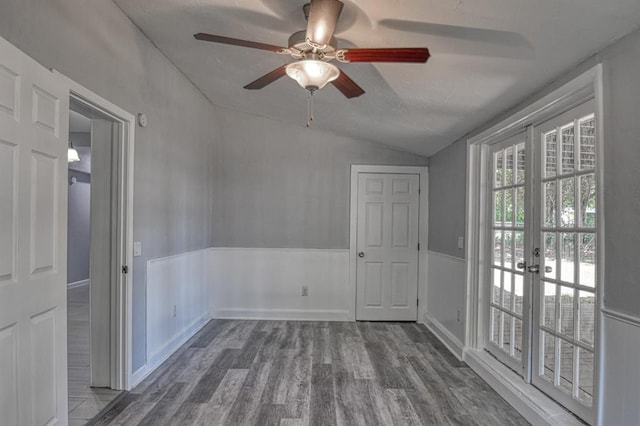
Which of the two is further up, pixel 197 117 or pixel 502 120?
pixel 197 117

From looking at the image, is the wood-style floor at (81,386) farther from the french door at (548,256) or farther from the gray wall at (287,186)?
the french door at (548,256)

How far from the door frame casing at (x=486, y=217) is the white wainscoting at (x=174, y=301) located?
9.22 ft

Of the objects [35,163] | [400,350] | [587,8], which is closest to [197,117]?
[35,163]

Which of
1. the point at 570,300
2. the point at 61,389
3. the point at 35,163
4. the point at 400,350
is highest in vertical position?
the point at 35,163

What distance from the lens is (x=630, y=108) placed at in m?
1.75

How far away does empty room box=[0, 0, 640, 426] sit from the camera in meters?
1.80

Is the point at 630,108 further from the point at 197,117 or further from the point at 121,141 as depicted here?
the point at 197,117

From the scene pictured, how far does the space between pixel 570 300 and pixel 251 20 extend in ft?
8.88

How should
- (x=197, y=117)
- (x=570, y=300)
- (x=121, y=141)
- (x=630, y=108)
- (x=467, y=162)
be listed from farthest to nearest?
(x=197, y=117), (x=467, y=162), (x=121, y=141), (x=570, y=300), (x=630, y=108)

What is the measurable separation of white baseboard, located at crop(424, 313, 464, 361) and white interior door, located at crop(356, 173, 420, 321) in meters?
0.35

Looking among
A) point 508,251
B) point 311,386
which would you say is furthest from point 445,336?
point 311,386

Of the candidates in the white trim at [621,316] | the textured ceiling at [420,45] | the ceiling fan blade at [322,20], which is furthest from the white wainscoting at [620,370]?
the ceiling fan blade at [322,20]

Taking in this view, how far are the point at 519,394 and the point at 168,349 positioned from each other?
297 centimetres

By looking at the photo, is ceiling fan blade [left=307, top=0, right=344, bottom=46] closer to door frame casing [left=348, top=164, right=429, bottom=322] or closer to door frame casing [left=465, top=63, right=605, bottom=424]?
door frame casing [left=465, top=63, right=605, bottom=424]
